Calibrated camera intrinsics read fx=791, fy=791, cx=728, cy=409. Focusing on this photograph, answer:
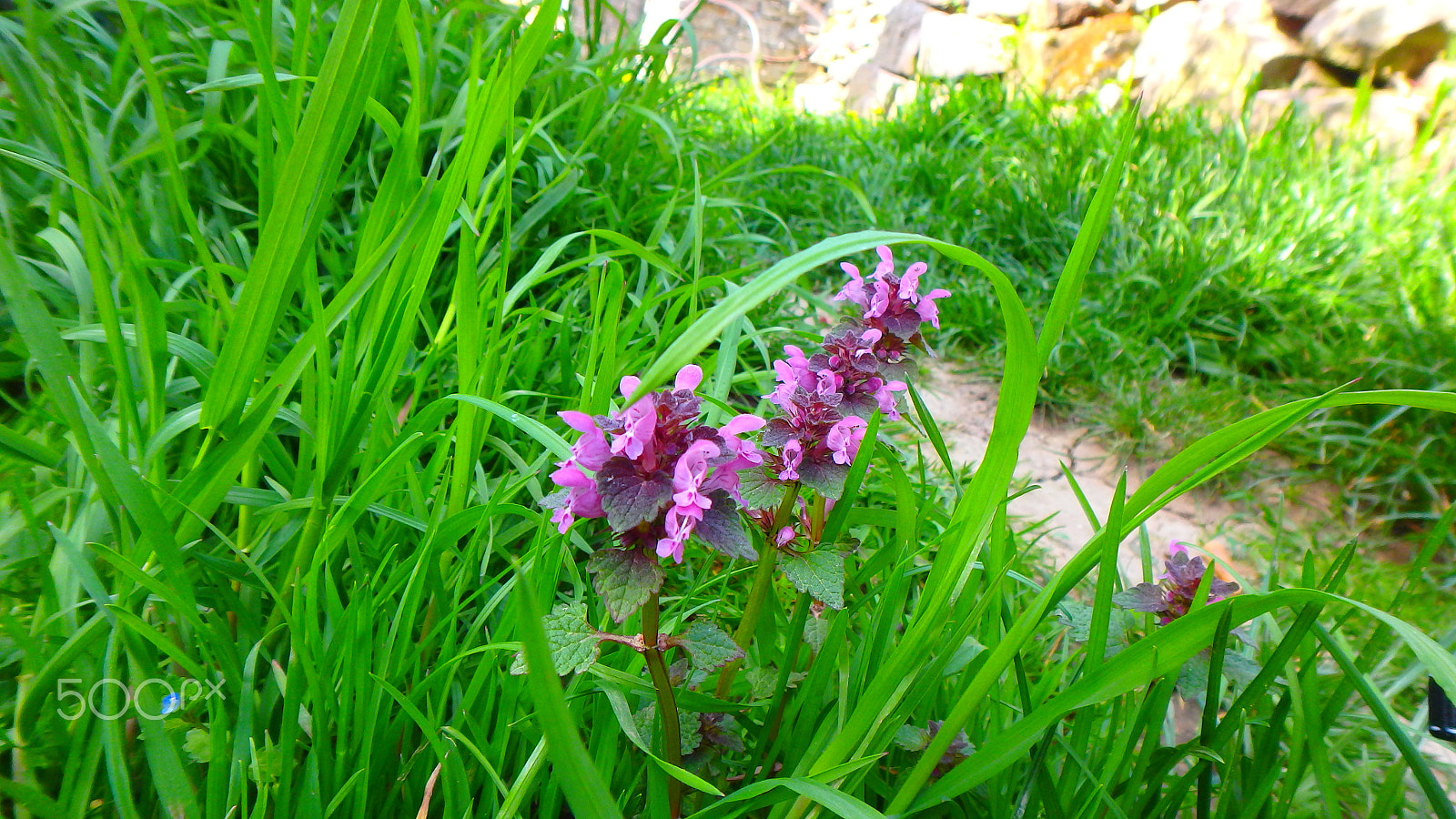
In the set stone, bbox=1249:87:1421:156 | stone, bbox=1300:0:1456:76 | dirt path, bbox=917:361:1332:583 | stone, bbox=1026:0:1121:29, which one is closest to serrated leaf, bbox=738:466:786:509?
dirt path, bbox=917:361:1332:583

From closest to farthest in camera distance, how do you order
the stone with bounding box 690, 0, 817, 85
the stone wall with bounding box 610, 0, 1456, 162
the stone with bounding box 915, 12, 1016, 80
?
the stone wall with bounding box 610, 0, 1456, 162, the stone with bounding box 915, 12, 1016, 80, the stone with bounding box 690, 0, 817, 85

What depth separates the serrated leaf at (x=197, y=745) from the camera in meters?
0.71

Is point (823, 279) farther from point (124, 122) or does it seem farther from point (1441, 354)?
point (124, 122)

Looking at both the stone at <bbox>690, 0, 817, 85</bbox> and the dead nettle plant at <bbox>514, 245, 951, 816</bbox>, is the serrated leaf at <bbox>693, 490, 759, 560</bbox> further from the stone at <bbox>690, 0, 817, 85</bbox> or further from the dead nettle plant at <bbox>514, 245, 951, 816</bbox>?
the stone at <bbox>690, 0, 817, 85</bbox>

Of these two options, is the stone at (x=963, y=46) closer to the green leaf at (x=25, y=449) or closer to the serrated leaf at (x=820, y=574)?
the serrated leaf at (x=820, y=574)

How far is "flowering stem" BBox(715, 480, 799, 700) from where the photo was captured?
0.74m

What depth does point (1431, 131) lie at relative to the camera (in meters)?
3.12

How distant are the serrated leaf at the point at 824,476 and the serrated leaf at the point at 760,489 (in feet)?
0.08

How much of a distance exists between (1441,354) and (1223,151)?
1363 millimetres

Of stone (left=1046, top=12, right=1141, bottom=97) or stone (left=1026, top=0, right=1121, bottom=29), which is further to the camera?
stone (left=1026, top=0, right=1121, bottom=29)

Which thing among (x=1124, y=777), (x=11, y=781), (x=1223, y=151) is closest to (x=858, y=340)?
(x=1124, y=777)

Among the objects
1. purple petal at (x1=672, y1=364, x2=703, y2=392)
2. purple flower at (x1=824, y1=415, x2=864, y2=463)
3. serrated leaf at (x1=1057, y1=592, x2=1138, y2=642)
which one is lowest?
serrated leaf at (x1=1057, y1=592, x2=1138, y2=642)

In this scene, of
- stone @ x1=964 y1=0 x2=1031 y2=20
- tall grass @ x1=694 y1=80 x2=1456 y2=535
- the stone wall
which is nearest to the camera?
tall grass @ x1=694 y1=80 x2=1456 y2=535

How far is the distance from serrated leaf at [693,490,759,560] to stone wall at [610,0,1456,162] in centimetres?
189
